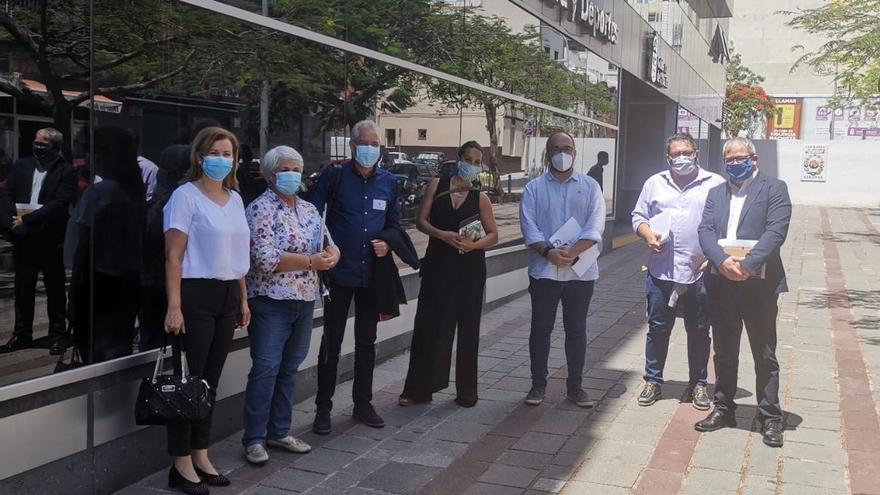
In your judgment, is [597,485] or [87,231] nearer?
[87,231]

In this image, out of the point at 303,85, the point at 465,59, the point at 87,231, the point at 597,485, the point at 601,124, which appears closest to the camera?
the point at 87,231

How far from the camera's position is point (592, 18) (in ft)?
44.5

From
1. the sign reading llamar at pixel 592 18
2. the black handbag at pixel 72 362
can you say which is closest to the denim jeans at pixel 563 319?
the black handbag at pixel 72 362

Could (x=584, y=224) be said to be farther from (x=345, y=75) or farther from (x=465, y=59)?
(x=465, y=59)

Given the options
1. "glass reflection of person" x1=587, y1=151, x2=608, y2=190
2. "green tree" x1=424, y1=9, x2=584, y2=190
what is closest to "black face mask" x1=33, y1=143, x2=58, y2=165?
"green tree" x1=424, y1=9, x2=584, y2=190

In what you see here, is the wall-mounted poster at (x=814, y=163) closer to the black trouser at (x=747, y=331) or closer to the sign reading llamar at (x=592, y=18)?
the sign reading llamar at (x=592, y=18)

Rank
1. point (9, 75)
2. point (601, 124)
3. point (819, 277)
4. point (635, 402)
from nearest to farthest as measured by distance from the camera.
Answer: point (9, 75)
point (635, 402)
point (819, 277)
point (601, 124)

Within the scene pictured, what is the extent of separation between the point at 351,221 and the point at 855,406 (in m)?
3.82

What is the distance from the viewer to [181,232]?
13.4 feet

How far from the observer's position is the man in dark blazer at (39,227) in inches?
149

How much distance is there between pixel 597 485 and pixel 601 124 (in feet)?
37.9

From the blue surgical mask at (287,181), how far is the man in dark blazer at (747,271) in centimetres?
252

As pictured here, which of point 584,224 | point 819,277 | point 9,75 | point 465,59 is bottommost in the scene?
point 819,277

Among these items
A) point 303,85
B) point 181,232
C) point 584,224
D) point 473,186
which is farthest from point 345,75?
point 181,232
